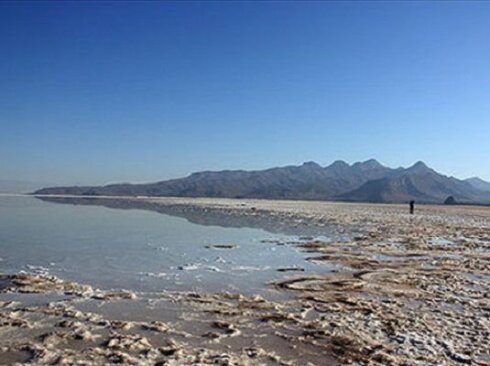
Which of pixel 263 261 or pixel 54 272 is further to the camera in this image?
pixel 263 261

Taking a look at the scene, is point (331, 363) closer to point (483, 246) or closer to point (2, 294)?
point (2, 294)

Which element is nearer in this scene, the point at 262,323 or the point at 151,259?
the point at 262,323

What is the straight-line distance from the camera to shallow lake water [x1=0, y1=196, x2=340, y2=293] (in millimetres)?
14281

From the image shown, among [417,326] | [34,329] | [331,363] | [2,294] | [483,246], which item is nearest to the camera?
[331,363]

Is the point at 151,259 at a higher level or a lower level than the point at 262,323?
higher

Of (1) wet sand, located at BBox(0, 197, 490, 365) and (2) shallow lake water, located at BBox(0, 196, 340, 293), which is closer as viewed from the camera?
(1) wet sand, located at BBox(0, 197, 490, 365)

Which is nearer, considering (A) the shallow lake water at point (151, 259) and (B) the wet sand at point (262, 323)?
(B) the wet sand at point (262, 323)

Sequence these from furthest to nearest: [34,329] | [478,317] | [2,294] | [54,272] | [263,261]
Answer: [263,261] → [54,272] → [2,294] → [478,317] → [34,329]

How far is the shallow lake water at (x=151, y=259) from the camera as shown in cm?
1428

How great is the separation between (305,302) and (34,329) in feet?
20.2

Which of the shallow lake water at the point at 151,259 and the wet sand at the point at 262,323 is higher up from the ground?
the shallow lake water at the point at 151,259

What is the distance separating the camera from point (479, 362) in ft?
26.3

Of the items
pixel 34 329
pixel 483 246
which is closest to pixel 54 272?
pixel 34 329

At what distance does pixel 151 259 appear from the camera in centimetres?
1827
